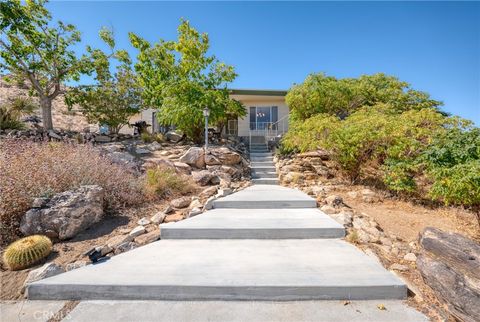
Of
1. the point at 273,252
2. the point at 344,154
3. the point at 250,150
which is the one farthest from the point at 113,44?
the point at 273,252

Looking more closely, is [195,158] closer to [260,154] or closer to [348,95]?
[260,154]

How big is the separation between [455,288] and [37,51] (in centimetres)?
1459

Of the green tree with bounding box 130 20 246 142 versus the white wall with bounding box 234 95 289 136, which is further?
the white wall with bounding box 234 95 289 136

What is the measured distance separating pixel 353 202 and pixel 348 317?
367 centimetres

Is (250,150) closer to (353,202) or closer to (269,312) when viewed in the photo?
(353,202)

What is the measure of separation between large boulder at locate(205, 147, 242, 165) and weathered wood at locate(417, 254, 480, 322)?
20.1 ft

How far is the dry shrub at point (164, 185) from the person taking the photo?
5052 mm

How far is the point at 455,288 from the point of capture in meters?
Answer: 2.09

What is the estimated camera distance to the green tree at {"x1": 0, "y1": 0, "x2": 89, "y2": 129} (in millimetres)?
8750

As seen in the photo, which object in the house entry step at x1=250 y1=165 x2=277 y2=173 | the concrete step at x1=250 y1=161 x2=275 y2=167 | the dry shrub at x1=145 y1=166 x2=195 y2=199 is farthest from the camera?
the concrete step at x1=250 y1=161 x2=275 y2=167

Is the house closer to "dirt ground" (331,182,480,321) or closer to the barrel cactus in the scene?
"dirt ground" (331,182,480,321)

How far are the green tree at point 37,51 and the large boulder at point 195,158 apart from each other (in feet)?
25.1

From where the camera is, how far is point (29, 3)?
29.2ft

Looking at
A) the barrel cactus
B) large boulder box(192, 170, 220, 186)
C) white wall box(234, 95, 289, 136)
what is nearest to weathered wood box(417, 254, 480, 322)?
the barrel cactus
